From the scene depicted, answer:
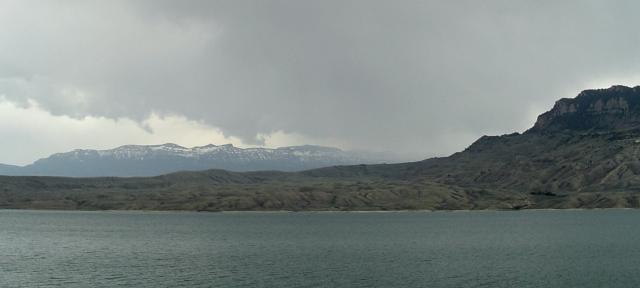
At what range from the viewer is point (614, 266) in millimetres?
120562

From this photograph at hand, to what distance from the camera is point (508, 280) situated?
105m

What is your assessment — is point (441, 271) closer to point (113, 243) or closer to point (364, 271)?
point (364, 271)

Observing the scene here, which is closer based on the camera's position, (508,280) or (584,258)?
(508,280)

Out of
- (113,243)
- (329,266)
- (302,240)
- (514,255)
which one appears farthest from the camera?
(302,240)

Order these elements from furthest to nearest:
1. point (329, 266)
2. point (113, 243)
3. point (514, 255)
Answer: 1. point (113, 243)
2. point (514, 255)
3. point (329, 266)

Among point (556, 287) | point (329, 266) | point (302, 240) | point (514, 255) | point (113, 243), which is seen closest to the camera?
point (556, 287)

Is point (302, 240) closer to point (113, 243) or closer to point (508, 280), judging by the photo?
point (113, 243)

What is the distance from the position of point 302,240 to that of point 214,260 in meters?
63.2

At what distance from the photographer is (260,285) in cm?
10062

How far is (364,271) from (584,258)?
56.0m

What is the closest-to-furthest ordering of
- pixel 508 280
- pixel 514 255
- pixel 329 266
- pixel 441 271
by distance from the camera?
1. pixel 508 280
2. pixel 441 271
3. pixel 329 266
4. pixel 514 255

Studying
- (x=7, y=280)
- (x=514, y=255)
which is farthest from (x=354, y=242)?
(x=7, y=280)

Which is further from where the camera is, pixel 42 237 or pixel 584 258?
pixel 42 237

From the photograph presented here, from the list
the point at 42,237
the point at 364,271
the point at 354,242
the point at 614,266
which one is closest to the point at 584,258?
the point at 614,266
